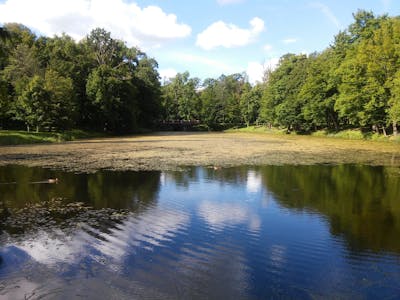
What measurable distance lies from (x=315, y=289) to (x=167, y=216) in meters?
6.05

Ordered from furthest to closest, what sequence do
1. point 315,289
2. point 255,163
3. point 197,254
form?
1. point 255,163
2. point 197,254
3. point 315,289

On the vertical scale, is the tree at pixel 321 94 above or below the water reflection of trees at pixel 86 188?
above

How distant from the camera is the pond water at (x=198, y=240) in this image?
22.6 feet

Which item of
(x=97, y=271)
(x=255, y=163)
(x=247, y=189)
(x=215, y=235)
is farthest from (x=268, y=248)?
(x=255, y=163)

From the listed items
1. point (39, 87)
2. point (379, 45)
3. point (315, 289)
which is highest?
point (379, 45)

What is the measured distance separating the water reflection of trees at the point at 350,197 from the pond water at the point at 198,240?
0.05 meters

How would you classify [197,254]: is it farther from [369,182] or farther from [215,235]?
[369,182]

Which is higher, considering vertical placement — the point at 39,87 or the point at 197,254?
the point at 39,87

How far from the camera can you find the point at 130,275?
7340 mm

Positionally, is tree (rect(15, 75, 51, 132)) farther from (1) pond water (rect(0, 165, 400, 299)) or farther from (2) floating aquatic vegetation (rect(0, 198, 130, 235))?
(2) floating aquatic vegetation (rect(0, 198, 130, 235))

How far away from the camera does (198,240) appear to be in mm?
9492

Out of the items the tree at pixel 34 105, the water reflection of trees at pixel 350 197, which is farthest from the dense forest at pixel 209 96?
the water reflection of trees at pixel 350 197

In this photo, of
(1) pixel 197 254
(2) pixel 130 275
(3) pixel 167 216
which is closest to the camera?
(2) pixel 130 275

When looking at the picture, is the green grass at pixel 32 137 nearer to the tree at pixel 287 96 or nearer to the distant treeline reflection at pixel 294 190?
the distant treeline reflection at pixel 294 190
